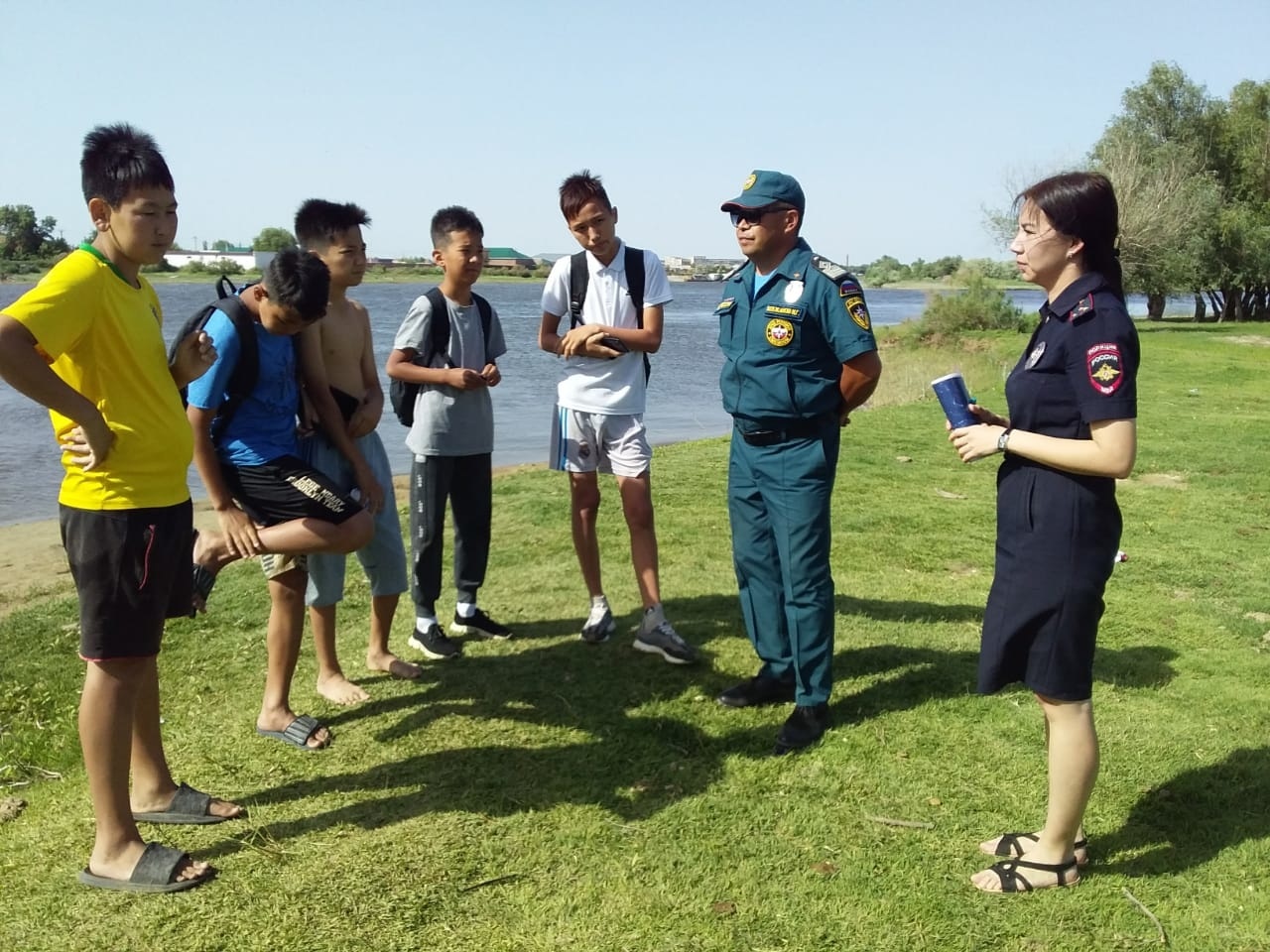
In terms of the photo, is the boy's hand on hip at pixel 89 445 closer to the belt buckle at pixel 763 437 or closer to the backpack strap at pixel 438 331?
the backpack strap at pixel 438 331

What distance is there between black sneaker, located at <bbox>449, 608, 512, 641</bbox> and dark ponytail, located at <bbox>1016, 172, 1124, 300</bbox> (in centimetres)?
338

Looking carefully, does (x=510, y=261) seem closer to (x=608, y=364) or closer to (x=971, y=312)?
(x=971, y=312)

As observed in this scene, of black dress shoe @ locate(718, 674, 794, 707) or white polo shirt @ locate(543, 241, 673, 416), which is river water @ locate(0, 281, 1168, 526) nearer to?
white polo shirt @ locate(543, 241, 673, 416)

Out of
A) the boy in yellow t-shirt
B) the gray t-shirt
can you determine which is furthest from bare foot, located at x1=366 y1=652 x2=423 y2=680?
the boy in yellow t-shirt

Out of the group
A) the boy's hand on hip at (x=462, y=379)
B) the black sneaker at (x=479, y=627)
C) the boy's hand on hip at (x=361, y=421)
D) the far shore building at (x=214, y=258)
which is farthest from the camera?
the far shore building at (x=214, y=258)

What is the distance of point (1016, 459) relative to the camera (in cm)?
297

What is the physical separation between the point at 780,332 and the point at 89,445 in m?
2.37

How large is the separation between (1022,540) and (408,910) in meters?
2.05

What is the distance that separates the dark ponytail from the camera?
2.74 m

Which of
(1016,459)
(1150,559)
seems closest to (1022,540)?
(1016,459)

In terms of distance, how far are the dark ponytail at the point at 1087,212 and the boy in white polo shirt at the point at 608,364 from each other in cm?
232

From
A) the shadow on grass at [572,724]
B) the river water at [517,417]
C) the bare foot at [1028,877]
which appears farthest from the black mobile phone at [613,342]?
the river water at [517,417]

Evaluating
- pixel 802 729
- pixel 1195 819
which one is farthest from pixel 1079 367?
pixel 802 729

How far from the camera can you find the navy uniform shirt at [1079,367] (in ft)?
8.70
